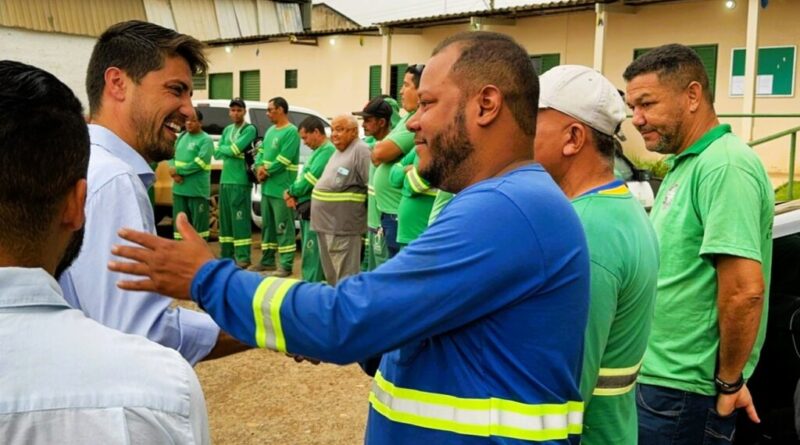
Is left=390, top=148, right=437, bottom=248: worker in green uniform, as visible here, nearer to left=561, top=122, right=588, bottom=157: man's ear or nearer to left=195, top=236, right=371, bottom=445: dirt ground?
left=195, top=236, right=371, bottom=445: dirt ground

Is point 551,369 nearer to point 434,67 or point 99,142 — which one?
point 434,67

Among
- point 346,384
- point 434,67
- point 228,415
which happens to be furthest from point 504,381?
point 346,384

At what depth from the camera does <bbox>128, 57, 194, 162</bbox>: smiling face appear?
2789mm

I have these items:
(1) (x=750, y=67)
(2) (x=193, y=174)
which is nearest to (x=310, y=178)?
(2) (x=193, y=174)

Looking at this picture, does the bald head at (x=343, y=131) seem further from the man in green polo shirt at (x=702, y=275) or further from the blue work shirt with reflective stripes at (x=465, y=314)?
the blue work shirt with reflective stripes at (x=465, y=314)

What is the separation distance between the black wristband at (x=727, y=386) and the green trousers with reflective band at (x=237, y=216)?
8391 mm

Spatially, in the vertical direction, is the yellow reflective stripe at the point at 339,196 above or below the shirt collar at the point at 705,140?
below

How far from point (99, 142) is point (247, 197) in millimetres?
8342

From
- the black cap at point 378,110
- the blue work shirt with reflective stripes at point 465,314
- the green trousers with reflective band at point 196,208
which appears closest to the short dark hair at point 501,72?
the blue work shirt with reflective stripes at point 465,314

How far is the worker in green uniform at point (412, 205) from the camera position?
663 centimetres

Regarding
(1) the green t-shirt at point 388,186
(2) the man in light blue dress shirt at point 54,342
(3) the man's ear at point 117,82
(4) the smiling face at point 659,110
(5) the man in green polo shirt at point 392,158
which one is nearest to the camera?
(2) the man in light blue dress shirt at point 54,342

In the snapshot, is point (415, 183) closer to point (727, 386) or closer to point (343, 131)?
point (343, 131)

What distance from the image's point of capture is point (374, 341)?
5.68 feet

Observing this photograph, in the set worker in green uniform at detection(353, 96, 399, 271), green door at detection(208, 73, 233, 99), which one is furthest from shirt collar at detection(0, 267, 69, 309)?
green door at detection(208, 73, 233, 99)
